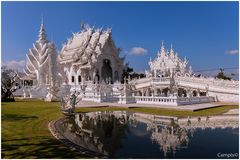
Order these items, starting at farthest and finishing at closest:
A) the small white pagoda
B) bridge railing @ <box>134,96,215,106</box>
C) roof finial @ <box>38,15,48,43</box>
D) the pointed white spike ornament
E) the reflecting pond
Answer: roof finial @ <box>38,15,48,43</box>, the pointed white spike ornament, the small white pagoda, bridge railing @ <box>134,96,215,106</box>, the reflecting pond

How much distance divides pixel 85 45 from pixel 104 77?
5.44 meters

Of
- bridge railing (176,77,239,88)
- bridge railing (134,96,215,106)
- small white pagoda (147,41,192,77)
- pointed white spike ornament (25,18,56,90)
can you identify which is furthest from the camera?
pointed white spike ornament (25,18,56,90)

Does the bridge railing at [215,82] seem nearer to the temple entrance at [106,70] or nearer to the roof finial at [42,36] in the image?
the temple entrance at [106,70]

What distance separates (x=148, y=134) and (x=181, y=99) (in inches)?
375

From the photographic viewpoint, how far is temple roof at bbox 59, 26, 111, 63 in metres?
36.7

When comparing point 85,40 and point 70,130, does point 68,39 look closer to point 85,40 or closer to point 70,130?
point 85,40

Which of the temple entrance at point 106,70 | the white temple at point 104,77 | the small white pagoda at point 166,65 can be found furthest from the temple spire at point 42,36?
the small white pagoda at point 166,65

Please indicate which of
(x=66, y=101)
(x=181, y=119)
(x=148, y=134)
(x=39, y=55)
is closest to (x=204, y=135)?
(x=148, y=134)

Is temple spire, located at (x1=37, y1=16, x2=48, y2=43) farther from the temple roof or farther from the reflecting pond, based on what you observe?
the reflecting pond

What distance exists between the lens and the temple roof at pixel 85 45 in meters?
36.7

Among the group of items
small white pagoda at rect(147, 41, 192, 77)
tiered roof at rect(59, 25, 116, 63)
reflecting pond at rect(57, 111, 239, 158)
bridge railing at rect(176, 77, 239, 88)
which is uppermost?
tiered roof at rect(59, 25, 116, 63)

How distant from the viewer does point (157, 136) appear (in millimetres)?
8359

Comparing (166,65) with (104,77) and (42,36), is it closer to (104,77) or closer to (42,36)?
(104,77)

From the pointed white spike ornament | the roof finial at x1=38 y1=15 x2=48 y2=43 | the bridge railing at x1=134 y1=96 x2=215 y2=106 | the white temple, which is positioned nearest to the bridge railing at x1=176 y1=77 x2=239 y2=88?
the white temple
